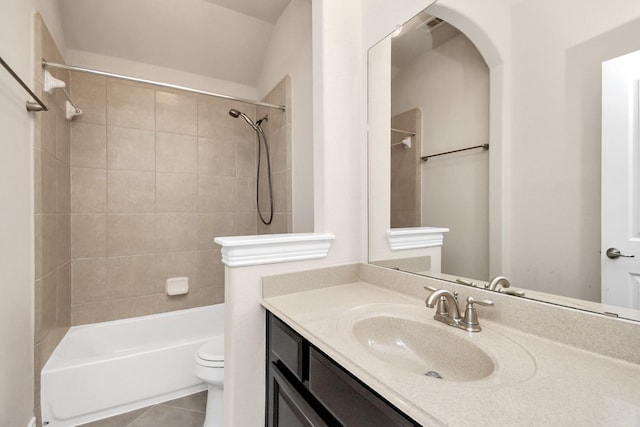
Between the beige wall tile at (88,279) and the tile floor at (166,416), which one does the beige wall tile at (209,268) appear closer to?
the beige wall tile at (88,279)

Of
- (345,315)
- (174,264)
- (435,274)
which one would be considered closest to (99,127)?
(174,264)

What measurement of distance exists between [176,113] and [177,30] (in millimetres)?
605

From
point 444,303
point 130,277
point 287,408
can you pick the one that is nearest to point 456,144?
point 444,303

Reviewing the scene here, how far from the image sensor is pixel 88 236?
6.75 feet

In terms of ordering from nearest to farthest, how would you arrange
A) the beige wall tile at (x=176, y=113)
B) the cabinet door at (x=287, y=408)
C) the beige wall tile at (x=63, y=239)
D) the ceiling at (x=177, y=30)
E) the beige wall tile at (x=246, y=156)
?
the cabinet door at (x=287, y=408) < the beige wall tile at (x=63, y=239) < the ceiling at (x=177, y=30) < the beige wall tile at (x=176, y=113) < the beige wall tile at (x=246, y=156)

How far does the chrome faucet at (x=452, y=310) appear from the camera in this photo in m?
0.79

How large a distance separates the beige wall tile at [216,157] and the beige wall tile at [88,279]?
103cm

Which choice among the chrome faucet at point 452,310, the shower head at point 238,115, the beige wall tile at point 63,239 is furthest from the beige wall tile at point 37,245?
the chrome faucet at point 452,310

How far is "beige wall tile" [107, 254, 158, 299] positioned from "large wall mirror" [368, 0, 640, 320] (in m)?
1.97

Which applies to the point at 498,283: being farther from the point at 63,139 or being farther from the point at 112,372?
the point at 63,139

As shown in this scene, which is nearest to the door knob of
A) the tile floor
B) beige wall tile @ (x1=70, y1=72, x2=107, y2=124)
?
the tile floor

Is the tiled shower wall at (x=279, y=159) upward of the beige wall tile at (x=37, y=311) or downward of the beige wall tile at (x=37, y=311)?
upward

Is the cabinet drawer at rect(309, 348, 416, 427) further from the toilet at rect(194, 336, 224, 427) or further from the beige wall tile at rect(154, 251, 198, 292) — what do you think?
the beige wall tile at rect(154, 251, 198, 292)

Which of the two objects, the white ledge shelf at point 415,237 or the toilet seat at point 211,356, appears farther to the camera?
the toilet seat at point 211,356
